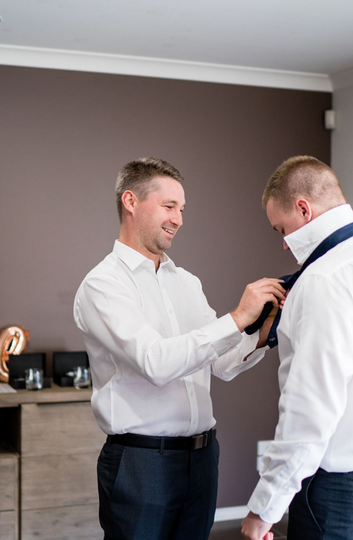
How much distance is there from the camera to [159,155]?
3826 millimetres

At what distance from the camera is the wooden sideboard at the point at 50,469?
309cm

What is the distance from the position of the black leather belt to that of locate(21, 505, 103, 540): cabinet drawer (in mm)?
1404

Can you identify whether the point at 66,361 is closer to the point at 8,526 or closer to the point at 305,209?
the point at 8,526

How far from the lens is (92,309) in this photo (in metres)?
1.92

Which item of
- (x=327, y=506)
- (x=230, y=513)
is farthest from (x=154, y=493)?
(x=230, y=513)

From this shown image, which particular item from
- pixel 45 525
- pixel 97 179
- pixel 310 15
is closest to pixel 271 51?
pixel 310 15

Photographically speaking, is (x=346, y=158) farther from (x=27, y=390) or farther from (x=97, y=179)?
(x=27, y=390)

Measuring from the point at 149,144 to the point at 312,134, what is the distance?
3.70 ft

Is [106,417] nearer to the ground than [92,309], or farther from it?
nearer to the ground

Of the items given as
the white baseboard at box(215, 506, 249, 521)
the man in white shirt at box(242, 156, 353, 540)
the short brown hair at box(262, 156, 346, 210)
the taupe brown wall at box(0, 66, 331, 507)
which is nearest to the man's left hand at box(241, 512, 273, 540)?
the man in white shirt at box(242, 156, 353, 540)

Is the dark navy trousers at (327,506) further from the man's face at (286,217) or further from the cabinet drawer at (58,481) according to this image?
the cabinet drawer at (58,481)

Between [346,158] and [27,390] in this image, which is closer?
[27,390]

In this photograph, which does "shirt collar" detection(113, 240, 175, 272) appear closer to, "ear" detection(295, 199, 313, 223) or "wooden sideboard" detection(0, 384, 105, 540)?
"ear" detection(295, 199, 313, 223)

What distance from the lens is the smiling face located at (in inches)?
81.0
